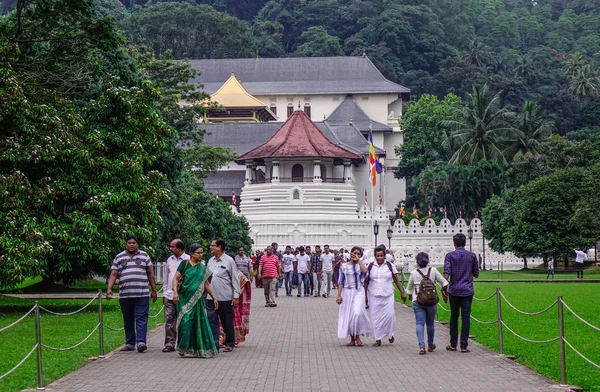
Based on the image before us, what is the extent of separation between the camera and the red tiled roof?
7181cm

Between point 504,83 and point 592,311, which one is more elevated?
point 504,83

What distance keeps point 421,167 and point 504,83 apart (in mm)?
27718

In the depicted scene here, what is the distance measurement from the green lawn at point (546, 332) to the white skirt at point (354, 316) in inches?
49.2

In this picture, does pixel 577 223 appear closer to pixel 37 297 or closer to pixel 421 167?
pixel 37 297

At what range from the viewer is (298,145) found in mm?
72562

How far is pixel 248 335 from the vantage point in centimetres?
1820

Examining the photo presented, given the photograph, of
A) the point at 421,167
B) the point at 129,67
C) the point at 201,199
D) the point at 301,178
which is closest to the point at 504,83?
the point at 421,167

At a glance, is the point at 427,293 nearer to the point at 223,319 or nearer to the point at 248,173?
the point at 223,319

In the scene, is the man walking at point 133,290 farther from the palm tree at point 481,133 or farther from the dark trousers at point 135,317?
the palm tree at point 481,133

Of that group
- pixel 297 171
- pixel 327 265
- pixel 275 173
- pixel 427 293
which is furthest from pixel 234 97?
pixel 427 293

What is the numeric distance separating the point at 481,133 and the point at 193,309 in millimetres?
62811

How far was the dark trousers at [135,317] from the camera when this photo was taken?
51.3 feet

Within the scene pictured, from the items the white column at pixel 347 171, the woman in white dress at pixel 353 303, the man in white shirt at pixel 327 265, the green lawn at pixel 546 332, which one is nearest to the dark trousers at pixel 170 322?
the woman in white dress at pixel 353 303

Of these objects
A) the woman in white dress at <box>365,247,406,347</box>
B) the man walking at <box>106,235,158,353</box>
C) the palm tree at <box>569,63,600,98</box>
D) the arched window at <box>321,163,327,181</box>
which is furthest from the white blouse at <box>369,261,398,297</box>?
the palm tree at <box>569,63,600,98</box>
